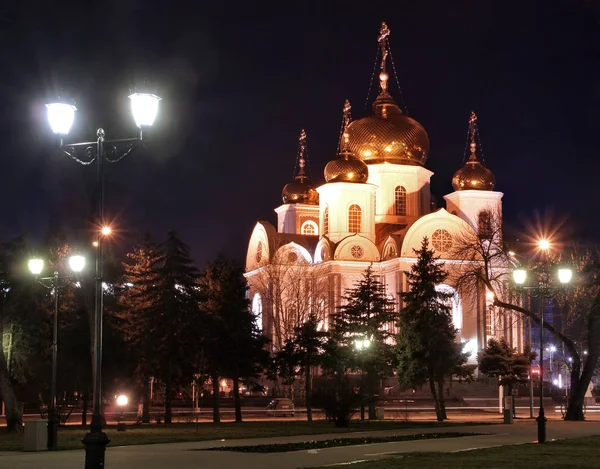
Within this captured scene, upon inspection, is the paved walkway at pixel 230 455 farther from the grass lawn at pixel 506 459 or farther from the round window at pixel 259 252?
the round window at pixel 259 252

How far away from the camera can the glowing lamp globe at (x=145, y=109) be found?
16.1m

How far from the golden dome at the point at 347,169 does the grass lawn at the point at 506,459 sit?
168 feet

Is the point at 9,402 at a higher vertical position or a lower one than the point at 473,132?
lower

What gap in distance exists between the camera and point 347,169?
75.5 meters

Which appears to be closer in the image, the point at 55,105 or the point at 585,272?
the point at 55,105

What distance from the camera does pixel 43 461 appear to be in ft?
68.8

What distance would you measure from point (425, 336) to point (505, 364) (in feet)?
43.7

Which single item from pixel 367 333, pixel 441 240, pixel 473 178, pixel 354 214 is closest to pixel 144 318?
pixel 367 333

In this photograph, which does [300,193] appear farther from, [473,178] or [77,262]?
[77,262]

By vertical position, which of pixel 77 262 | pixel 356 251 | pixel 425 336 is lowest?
pixel 425 336

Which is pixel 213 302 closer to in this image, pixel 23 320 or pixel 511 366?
pixel 23 320

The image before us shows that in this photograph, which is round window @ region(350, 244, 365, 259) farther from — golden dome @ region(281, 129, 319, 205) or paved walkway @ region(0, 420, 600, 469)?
paved walkway @ region(0, 420, 600, 469)

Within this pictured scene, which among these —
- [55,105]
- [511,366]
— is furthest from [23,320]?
[511,366]

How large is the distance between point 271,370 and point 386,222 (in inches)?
1306
